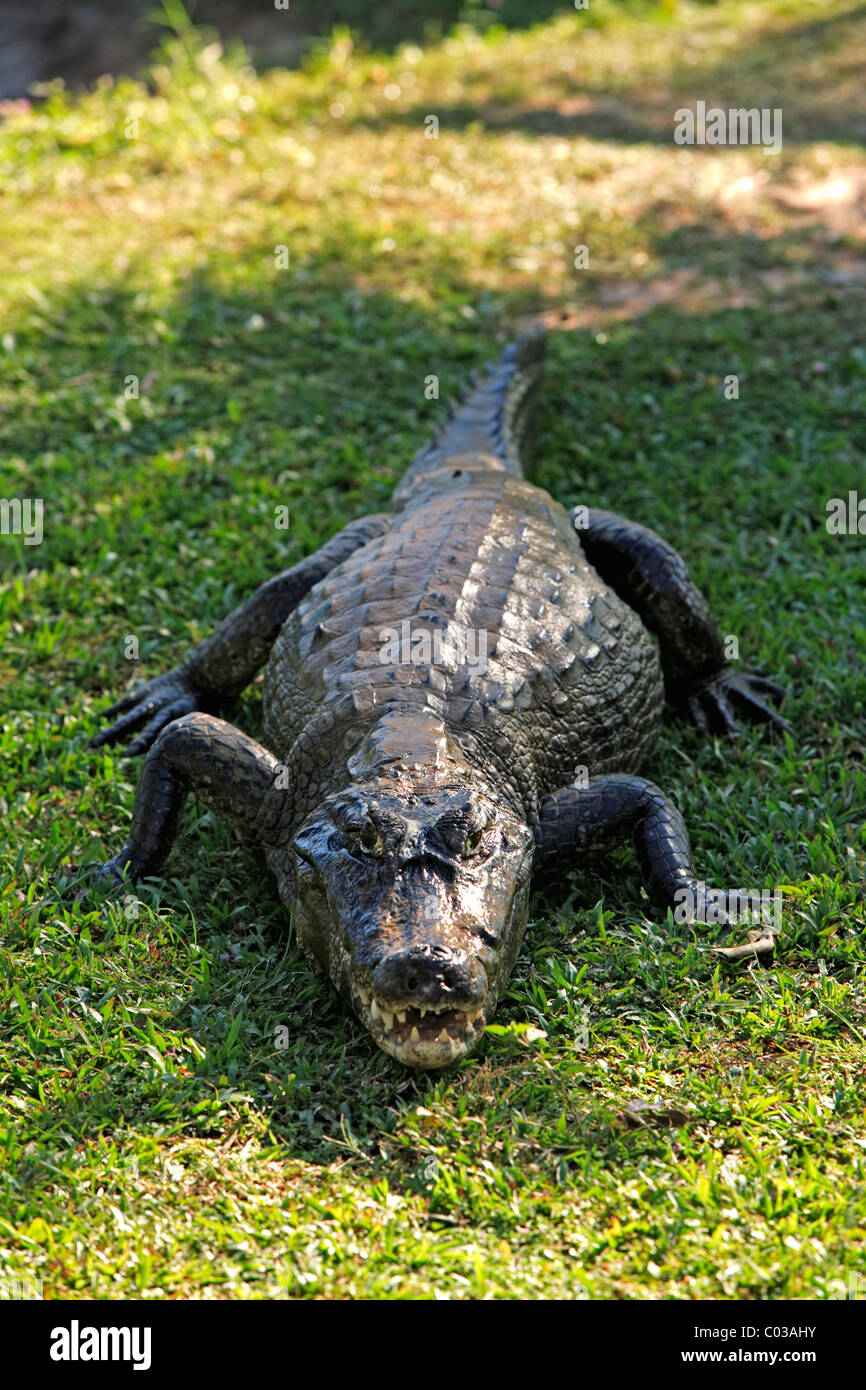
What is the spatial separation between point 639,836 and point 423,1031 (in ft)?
3.85

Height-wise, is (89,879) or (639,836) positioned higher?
(639,836)

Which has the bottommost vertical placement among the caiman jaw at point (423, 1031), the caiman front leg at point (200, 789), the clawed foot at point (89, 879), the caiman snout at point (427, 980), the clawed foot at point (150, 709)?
the caiman jaw at point (423, 1031)

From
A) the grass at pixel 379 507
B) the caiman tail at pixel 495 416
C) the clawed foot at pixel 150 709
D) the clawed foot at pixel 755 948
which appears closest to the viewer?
the grass at pixel 379 507

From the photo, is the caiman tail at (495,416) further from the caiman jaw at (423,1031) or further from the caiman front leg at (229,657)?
the caiman jaw at (423,1031)

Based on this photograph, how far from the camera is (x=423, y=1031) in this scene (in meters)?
3.09

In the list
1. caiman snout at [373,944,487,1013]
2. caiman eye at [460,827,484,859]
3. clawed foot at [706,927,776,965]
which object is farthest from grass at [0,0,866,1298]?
caiman eye at [460,827,484,859]

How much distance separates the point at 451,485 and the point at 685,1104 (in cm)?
272

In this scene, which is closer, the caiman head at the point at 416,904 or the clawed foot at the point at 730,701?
the caiman head at the point at 416,904

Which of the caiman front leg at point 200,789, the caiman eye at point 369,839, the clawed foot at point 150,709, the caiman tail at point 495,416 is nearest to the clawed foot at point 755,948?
the caiman eye at point 369,839

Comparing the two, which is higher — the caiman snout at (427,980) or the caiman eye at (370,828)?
the caiman eye at (370,828)

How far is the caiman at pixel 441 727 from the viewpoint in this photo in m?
3.21

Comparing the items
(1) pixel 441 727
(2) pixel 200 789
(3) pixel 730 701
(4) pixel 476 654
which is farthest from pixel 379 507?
(1) pixel 441 727

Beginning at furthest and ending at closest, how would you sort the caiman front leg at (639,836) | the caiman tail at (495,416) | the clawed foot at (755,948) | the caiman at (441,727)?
the caiman tail at (495,416) < the caiman front leg at (639,836) < the clawed foot at (755,948) < the caiman at (441,727)

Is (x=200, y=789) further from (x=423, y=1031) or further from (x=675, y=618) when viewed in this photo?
(x=675, y=618)
